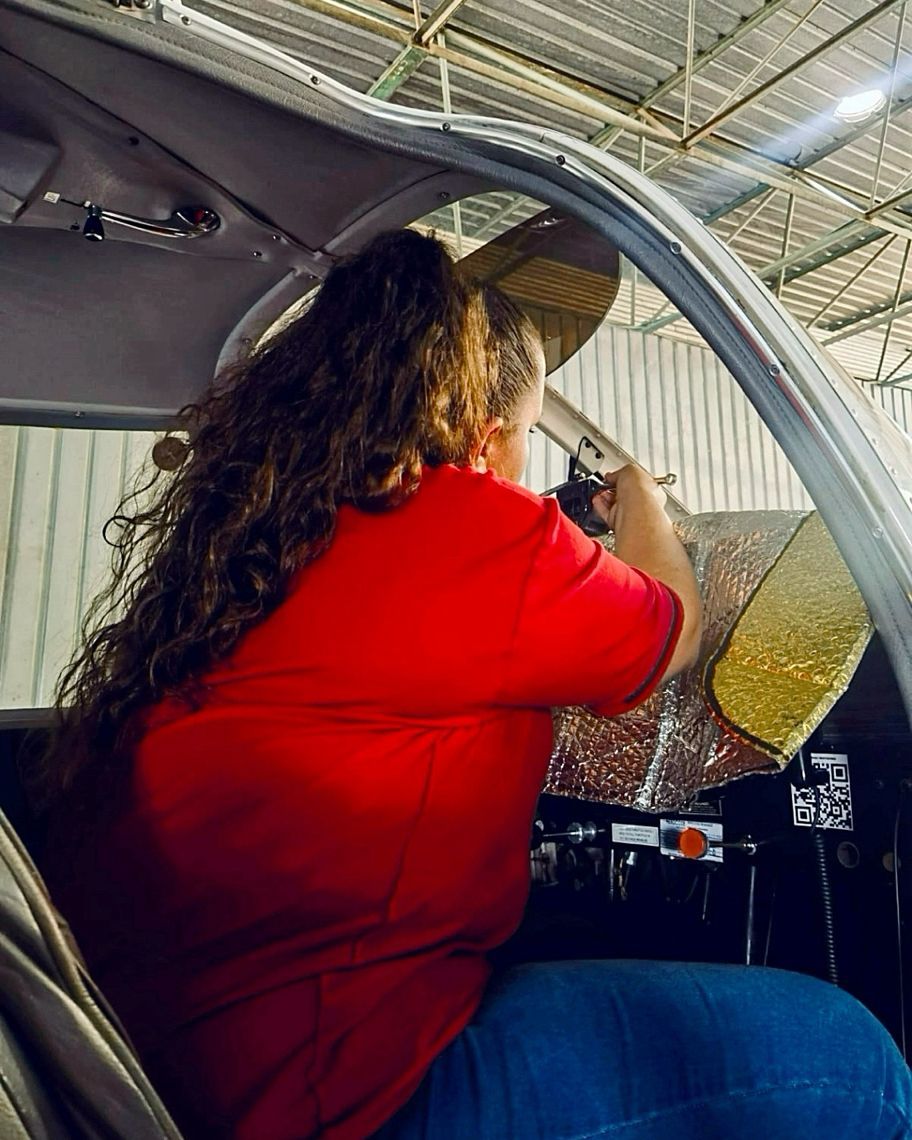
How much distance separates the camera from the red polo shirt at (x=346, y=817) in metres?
0.76

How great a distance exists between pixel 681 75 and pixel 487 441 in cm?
446

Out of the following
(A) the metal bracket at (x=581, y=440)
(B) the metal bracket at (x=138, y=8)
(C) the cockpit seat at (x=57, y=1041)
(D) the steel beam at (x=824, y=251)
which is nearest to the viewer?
(C) the cockpit seat at (x=57, y=1041)

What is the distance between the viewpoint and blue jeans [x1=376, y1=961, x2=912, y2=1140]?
29.7 inches

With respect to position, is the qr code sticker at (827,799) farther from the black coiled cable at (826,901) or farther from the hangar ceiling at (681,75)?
the hangar ceiling at (681,75)

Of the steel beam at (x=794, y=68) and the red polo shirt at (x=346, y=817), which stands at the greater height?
the steel beam at (x=794, y=68)

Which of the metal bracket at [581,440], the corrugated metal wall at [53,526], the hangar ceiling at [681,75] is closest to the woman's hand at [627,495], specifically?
the metal bracket at [581,440]

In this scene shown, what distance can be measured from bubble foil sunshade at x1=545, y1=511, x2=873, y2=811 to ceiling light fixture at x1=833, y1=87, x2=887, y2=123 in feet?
15.6

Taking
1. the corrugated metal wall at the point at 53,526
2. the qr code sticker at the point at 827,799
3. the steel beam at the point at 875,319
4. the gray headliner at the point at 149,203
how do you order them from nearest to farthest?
the gray headliner at the point at 149,203 < the qr code sticker at the point at 827,799 < the corrugated metal wall at the point at 53,526 < the steel beam at the point at 875,319

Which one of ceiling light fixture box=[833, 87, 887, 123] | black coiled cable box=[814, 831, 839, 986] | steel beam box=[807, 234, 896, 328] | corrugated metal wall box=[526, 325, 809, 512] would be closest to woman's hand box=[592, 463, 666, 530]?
black coiled cable box=[814, 831, 839, 986]

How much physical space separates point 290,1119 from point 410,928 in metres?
0.18

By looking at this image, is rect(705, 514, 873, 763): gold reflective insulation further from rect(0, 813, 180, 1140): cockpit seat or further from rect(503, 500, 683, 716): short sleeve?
rect(0, 813, 180, 1140): cockpit seat

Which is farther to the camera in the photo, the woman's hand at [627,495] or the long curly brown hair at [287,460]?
the woman's hand at [627,495]

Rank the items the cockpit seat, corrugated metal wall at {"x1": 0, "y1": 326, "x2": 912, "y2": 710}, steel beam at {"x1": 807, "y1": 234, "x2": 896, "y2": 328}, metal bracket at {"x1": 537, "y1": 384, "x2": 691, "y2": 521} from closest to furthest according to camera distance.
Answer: the cockpit seat → metal bracket at {"x1": 537, "y1": 384, "x2": 691, "y2": 521} → corrugated metal wall at {"x1": 0, "y1": 326, "x2": 912, "y2": 710} → steel beam at {"x1": 807, "y1": 234, "x2": 896, "y2": 328}

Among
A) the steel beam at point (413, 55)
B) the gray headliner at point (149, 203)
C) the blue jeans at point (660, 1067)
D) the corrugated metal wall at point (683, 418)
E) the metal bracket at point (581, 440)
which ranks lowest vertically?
the blue jeans at point (660, 1067)
